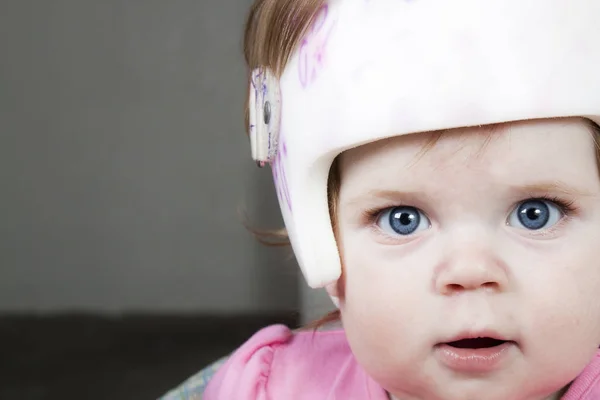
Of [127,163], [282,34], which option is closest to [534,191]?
[282,34]

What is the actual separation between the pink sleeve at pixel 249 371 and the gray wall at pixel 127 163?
58.3 inches

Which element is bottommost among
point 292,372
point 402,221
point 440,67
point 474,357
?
point 292,372

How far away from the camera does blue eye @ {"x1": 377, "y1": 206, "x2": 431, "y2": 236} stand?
0.83 metres

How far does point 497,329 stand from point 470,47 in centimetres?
23

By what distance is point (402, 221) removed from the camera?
836mm

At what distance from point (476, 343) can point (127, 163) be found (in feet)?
6.67

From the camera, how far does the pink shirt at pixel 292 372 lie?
42.9 inches

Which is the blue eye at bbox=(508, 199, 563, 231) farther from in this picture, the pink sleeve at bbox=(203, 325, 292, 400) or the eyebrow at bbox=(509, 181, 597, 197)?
the pink sleeve at bbox=(203, 325, 292, 400)

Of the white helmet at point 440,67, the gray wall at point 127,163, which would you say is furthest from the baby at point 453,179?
the gray wall at point 127,163

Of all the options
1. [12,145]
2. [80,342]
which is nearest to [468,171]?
[80,342]

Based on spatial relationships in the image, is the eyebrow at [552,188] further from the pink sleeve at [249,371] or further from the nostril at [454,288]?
the pink sleeve at [249,371]

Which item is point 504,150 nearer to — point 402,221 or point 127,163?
point 402,221

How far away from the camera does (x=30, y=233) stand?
9.06ft

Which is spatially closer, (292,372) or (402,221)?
(402,221)
